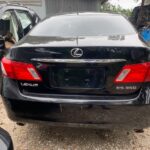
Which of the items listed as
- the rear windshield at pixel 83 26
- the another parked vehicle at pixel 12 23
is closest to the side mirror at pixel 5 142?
the rear windshield at pixel 83 26

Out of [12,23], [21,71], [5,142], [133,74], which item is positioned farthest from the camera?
[12,23]

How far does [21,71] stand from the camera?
2.86 metres

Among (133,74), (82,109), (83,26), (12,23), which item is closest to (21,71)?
(82,109)

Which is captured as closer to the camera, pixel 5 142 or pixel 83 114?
pixel 5 142

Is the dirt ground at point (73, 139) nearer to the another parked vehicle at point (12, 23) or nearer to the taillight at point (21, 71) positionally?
the taillight at point (21, 71)

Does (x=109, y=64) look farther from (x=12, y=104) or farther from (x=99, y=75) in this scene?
(x=12, y=104)

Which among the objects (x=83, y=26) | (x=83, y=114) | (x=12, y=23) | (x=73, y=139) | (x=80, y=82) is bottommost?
(x=73, y=139)

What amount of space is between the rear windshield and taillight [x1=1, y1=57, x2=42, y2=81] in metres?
0.75

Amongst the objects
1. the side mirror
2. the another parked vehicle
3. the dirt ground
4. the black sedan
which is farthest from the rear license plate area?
the another parked vehicle

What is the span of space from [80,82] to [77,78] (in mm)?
50

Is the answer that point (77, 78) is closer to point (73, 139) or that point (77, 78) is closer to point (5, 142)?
point (73, 139)

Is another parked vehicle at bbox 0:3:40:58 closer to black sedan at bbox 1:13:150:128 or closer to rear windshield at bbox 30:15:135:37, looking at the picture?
rear windshield at bbox 30:15:135:37

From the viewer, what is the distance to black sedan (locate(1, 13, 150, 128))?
2715 mm

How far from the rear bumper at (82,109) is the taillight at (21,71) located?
0.10 meters
